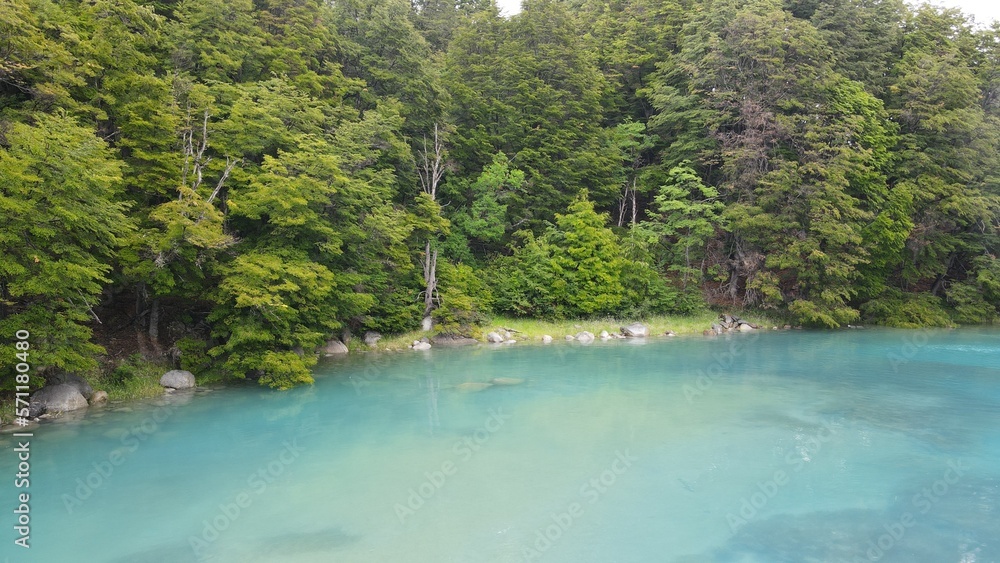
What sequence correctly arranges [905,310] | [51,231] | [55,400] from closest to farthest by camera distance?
[51,231], [55,400], [905,310]

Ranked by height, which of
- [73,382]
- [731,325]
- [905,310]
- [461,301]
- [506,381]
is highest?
[461,301]

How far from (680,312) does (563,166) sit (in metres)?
8.57

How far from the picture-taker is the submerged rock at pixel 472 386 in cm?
1359

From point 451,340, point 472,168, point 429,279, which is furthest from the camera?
point 472,168

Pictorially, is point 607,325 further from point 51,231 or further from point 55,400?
point 51,231

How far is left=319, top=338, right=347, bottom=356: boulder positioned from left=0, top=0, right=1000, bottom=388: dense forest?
0.73 metres

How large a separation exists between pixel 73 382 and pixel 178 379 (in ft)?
6.86

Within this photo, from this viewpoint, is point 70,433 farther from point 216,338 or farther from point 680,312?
point 680,312

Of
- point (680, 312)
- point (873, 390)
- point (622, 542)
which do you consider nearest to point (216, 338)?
point (622, 542)

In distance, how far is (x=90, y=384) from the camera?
11688 mm

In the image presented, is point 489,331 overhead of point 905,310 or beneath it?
beneath

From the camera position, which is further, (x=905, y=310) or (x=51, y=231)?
(x=905, y=310)

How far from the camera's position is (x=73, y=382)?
1124 centimetres

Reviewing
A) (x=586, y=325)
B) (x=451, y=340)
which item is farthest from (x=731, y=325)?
(x=451, y=340)
